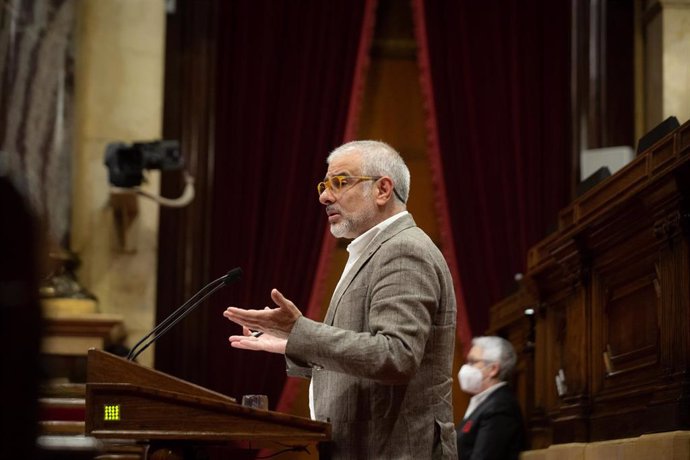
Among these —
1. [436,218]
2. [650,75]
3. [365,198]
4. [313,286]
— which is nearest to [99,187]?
[313,286]

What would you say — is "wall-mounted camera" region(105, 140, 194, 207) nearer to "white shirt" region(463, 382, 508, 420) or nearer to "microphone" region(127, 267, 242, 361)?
"white shirt" region(463, 382, 508, 420)

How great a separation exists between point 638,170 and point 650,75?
12.8ft

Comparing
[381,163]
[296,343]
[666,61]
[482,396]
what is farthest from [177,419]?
[666,61]

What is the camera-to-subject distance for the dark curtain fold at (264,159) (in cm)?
746

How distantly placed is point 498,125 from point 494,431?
3.02 metres

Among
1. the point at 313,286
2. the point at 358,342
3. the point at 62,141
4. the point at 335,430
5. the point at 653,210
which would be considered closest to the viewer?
the point at 358,342

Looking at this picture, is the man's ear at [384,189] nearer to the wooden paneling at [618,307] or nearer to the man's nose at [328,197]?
the man's nose at [328,197]

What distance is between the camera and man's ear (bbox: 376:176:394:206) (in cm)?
288

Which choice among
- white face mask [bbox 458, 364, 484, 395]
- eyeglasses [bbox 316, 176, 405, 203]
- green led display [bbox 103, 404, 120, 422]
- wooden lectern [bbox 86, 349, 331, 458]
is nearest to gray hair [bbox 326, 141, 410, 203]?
eyeglasses [bbox 316, 176, 405, 203]

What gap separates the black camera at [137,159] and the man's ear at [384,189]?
4141 millimetres

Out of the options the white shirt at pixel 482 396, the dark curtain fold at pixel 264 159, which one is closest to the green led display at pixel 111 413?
the white shirt at pixel 482 396

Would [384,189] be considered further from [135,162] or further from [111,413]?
[135,162]

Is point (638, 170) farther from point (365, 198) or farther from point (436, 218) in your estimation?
point (436, 218)

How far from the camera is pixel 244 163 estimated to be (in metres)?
7.79
